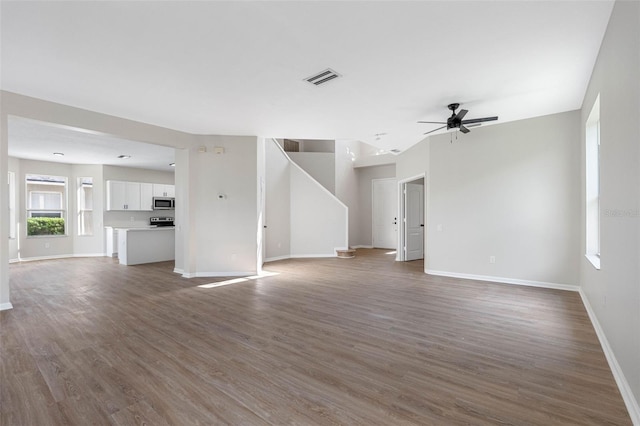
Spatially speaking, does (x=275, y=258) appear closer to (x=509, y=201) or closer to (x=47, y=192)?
(x=509, y=201)

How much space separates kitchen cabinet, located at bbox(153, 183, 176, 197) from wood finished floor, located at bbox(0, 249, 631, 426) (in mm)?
5888

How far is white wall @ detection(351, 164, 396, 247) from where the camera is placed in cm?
1118

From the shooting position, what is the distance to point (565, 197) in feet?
16.3

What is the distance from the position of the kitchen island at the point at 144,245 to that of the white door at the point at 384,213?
260 inches

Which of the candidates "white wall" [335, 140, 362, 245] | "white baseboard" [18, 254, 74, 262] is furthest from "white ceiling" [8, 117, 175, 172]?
"white wall" [335, 140, 362, 245]

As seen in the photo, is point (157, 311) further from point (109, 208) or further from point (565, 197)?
point (109, 208)

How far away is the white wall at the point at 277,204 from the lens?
8.37 metres

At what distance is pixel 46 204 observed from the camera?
8.89 meters

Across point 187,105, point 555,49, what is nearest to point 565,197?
point 555,49

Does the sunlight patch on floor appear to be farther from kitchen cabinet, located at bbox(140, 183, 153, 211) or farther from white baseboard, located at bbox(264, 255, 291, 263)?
kitchen cabinet, located at bbox(140, 183, 153, 211)

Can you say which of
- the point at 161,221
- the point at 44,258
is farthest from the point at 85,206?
the point at 161,221

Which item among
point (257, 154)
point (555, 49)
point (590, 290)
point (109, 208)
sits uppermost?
point (555, 49)

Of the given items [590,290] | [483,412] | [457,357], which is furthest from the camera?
[590,290]

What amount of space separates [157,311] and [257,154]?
3414 mm
